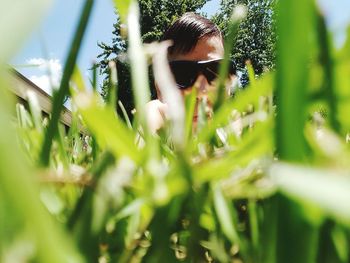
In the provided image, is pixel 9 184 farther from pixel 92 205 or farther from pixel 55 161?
pixel 55 161

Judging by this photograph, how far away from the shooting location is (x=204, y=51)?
1920mm

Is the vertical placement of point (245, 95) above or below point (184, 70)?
above

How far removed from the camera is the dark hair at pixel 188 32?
190cm

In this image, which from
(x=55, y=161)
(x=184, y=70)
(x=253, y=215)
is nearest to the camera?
(x=253, y=215)

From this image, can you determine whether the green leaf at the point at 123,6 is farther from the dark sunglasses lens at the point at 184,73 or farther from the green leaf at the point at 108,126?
the dark sunglasses lens at the point at 184,73

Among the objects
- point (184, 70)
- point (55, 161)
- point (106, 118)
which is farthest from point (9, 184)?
point (184, 70)

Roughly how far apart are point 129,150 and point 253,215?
63mm

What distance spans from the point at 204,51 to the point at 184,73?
1.36 ft

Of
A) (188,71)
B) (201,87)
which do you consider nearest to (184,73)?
(188,71)

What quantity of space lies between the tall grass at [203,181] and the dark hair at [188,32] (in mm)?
1717

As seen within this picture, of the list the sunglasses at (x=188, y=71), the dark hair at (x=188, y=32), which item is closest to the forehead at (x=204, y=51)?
the dark hair at (x=188, y=32)

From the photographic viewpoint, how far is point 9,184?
0.20 ft

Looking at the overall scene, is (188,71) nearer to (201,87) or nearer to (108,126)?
(201,87)

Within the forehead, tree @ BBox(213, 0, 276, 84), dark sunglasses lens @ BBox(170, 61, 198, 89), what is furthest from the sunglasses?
tree @ BBox(213, 0, 276, 84)
